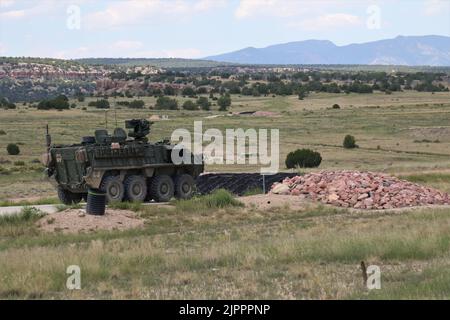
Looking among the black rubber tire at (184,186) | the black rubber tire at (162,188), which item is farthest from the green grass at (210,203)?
the black rubber tire at (184,186)

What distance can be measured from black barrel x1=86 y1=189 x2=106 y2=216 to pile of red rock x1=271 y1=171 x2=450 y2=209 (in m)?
7.78

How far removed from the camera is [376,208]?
2453cm

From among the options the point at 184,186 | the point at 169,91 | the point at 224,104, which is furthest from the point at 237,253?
the point at 169,91

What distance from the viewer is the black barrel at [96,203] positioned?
20.4 meters

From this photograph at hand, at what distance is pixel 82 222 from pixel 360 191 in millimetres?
9460

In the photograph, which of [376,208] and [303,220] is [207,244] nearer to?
[303,220]

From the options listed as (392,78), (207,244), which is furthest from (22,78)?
(207,244)

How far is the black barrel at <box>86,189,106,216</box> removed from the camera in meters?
20.4

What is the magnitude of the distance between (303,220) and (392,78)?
416 ft

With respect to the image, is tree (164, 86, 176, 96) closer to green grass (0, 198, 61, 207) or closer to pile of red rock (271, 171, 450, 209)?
green grass (0, 198, 61, 207)

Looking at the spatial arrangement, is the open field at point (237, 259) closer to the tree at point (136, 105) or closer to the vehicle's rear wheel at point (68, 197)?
the vehicle's rear wheel at point (68, 197)

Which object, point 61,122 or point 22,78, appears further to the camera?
point 22,78

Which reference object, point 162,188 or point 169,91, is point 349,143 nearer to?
point 162,188

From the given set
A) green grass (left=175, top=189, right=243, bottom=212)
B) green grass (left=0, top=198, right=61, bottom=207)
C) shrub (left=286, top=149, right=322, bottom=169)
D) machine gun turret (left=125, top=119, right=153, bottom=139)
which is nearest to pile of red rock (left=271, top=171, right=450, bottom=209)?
green grass (left=175, top=189, right=243, bottom=212)
